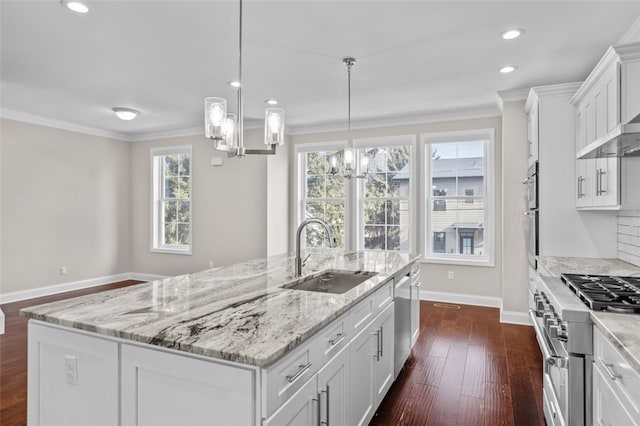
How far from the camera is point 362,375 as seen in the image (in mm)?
2025

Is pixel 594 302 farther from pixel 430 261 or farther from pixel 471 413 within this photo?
pixel 430 261

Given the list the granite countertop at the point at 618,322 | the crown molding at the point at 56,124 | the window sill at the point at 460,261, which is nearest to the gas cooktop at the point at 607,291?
the granite countertop at the point at 618,322

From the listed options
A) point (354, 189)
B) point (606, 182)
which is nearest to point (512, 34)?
point (606, 182)

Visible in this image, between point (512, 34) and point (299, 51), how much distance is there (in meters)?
1.69

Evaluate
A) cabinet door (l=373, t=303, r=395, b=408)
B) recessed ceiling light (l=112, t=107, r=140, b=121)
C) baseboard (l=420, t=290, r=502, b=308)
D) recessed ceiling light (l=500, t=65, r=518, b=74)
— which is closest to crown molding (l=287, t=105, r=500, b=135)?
recessed ceiling light (l=500, t=65, r=518, b=74)

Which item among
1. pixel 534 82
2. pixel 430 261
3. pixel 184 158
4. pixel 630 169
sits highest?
pixel 534 82

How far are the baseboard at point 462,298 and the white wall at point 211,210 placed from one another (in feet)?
8.46

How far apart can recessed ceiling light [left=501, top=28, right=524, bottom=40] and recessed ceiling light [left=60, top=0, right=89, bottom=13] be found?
3004 millimetres

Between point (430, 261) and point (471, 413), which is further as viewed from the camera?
point (430, 261)

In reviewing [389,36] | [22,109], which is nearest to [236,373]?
[389,36]

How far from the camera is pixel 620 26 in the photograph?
8.99ft

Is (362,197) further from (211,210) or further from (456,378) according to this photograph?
(456,378)

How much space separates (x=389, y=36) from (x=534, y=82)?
199cm

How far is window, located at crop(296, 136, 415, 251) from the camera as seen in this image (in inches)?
222
